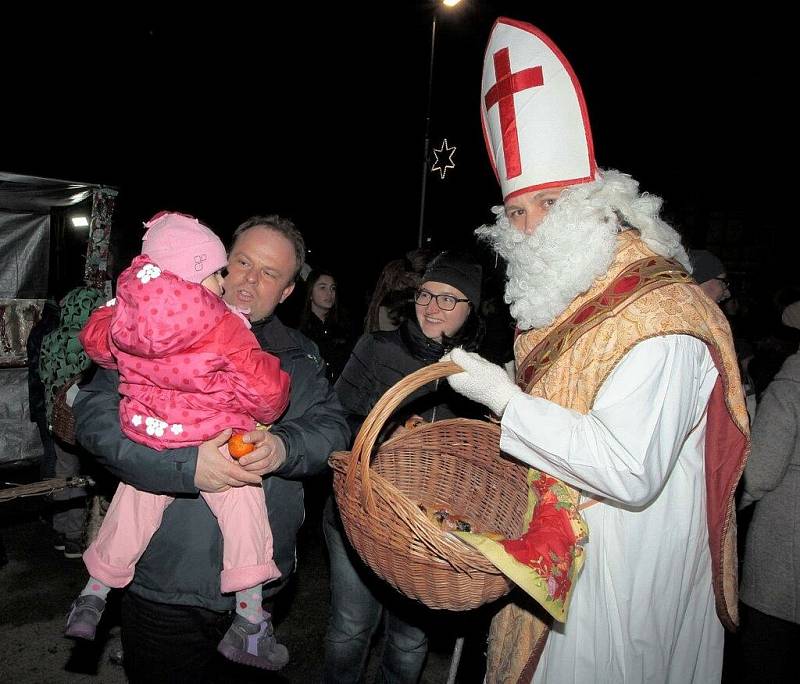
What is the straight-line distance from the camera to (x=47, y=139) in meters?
8.66

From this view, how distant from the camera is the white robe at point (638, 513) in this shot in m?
1.52

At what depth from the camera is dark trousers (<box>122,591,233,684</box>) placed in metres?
1.81

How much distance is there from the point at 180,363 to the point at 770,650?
335 centimetres

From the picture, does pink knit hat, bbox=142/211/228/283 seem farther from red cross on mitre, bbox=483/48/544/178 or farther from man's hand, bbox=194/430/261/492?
red cross on mitre, bbox=483/48/544/178

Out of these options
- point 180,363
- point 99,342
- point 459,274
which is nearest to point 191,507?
point 180,363

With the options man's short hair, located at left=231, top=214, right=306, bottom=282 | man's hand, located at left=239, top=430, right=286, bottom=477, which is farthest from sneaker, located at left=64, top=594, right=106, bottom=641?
man's short hair, located at left=231, top=214, right=306, bottom=282

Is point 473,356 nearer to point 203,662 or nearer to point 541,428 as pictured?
point 541,428

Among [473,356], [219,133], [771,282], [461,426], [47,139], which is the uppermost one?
[219,133]

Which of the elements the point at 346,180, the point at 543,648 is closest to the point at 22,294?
the point at 543,648

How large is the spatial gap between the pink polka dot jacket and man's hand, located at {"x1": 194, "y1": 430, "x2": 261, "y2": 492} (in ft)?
0.22

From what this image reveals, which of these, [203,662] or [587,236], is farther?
[203,662]

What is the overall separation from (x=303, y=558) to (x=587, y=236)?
3867 mm

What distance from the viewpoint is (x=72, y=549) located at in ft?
14.1

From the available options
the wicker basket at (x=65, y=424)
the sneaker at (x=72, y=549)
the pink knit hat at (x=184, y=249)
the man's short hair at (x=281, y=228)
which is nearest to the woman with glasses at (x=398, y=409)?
the man's short hair at (x=281, y=228)
